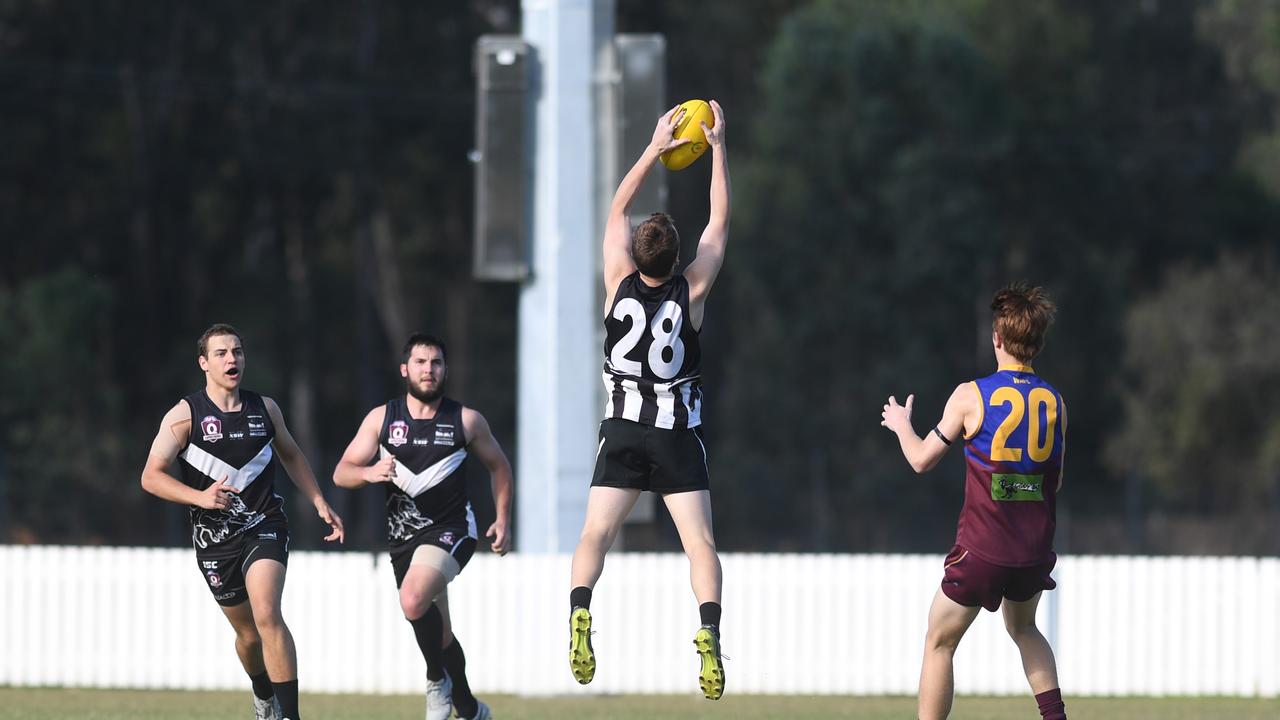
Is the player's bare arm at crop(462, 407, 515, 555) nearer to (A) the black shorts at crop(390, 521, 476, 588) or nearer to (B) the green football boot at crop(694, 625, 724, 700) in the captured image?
(A) the black shorts at crop(390, 521, 476, 588)

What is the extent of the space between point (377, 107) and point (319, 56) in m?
1.81

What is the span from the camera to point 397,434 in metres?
11.0

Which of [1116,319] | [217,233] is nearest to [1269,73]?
[1116,319]

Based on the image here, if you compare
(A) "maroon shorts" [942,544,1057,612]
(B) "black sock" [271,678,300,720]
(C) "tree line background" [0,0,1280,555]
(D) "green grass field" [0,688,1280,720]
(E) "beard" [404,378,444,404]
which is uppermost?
(C) "tree line background" [0,0,1280,555]

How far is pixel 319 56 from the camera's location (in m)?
46.8

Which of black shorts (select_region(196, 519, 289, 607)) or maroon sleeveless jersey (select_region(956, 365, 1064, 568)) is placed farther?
black shorts (select_region(196, 519, 289, 607))

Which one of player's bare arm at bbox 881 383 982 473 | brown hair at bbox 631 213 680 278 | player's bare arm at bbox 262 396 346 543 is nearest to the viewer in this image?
player's bare arm at bbox 881 383 982 473

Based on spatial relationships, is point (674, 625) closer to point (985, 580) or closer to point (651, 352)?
point (651, 352)

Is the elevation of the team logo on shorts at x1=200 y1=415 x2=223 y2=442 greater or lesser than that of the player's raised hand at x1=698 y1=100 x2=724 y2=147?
lesser

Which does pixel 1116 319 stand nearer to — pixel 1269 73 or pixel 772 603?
pixel 1269 73

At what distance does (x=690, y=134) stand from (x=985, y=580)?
254 centimetres

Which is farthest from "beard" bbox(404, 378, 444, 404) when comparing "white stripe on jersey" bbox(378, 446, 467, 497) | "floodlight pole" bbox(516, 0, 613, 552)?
"floodlight pole" bbox(516, 0, 613, 552)

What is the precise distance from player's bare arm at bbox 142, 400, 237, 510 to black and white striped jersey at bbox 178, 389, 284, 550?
0.05 meters

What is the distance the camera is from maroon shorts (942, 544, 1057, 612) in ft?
28.3
